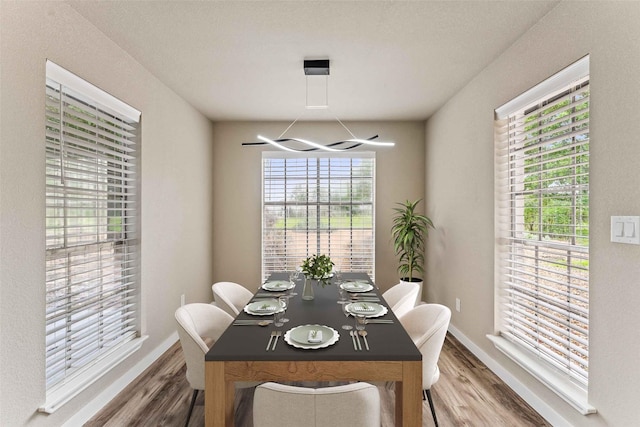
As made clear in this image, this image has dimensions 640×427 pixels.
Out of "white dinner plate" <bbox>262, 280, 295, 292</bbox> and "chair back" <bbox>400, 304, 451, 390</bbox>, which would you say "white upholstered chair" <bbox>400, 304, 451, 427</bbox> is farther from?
"white dinner plate" <bbox>262, 280, 295, 292</bbox>

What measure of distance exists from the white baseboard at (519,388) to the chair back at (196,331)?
2.11m

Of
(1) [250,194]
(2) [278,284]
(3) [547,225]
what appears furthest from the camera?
(1) [250,194]

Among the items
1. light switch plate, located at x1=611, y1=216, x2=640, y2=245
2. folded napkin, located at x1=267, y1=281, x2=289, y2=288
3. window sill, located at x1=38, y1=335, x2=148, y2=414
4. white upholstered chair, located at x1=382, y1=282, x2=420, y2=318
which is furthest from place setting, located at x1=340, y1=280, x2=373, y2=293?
window sill, located at x1=38, y1=335, x2=148, y2=414

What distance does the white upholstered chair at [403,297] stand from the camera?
2.50 m

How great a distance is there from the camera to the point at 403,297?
8.41 ft

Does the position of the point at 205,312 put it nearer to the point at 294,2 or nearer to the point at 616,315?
the point at 294,2

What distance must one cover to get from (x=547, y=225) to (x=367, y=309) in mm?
1357

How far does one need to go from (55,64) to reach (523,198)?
10.6 ft

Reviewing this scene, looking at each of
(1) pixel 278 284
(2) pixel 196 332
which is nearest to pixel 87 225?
(2) pixel 196 332

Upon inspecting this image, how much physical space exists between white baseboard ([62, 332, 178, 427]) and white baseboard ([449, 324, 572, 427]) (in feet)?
9.62

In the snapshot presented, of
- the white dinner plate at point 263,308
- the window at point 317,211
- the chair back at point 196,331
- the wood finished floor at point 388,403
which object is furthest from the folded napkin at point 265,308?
the window at point 317,211

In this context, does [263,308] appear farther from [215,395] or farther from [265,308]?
[215,395]

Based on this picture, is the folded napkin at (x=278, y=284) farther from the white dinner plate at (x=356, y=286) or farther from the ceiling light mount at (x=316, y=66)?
the ceiling light mount at (x=316, y=66)

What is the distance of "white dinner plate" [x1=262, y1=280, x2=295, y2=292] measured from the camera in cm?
263
